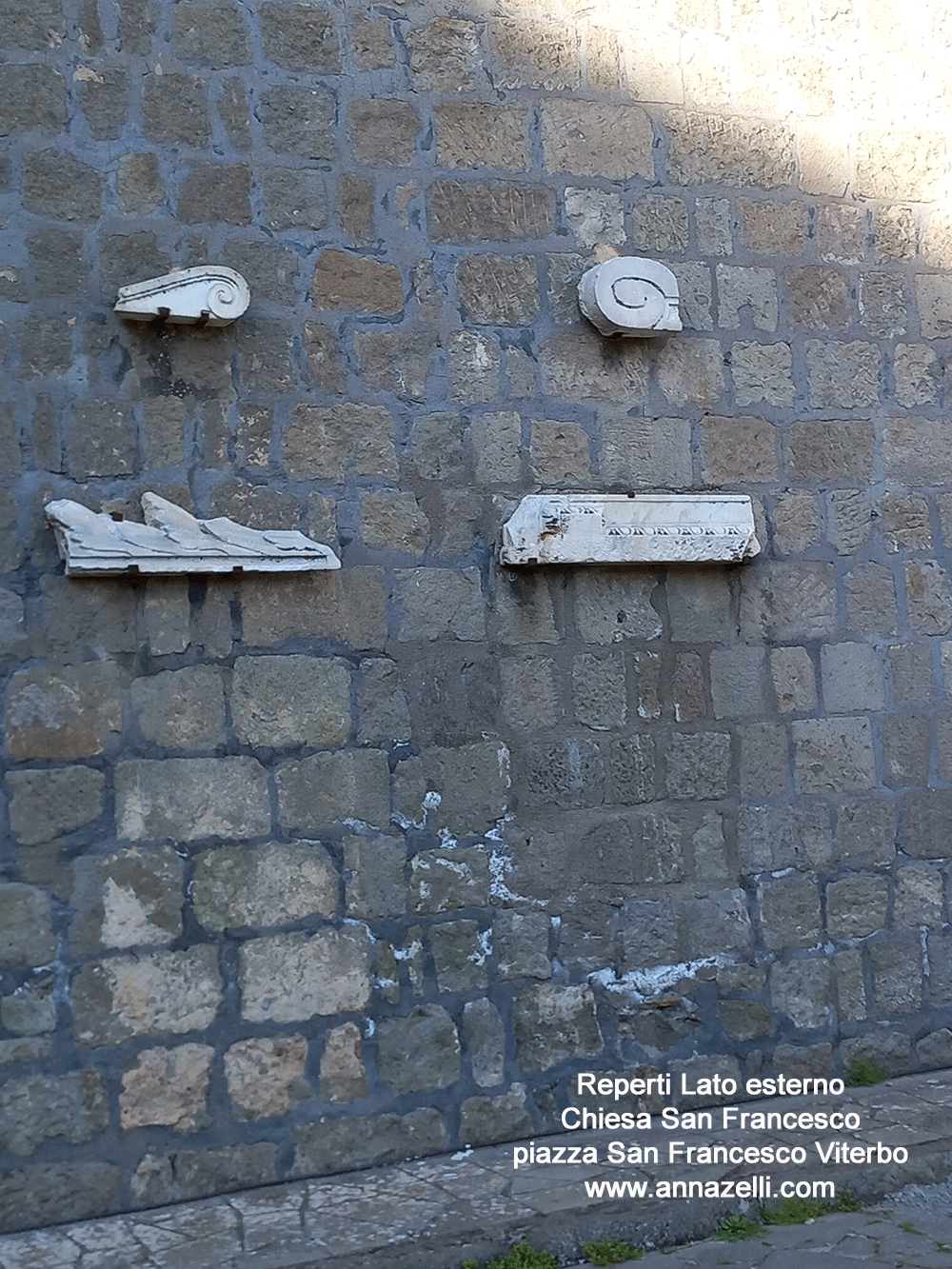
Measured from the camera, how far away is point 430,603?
3529 millimetres

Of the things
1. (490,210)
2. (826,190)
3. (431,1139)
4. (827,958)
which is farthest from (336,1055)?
(826,190)

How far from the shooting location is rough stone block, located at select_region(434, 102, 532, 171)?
11.9 ft

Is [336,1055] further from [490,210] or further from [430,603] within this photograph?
[490,210]

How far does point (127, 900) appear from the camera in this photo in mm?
3174

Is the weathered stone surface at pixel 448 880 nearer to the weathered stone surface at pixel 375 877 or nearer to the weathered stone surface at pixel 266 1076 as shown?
the weathered stone surface at pixel 375 877

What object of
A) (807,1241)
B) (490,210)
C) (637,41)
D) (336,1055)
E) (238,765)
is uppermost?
(637,41)

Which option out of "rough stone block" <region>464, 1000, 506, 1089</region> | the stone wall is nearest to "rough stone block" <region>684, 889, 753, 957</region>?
the stone wall

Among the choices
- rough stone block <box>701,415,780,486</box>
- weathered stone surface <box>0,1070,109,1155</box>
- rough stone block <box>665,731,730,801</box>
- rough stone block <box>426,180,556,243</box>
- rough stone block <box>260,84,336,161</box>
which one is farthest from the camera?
rough stone block <box>701,415,780,486</box>

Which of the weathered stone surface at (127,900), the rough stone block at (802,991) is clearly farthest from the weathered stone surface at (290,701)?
the rough stone block at (802,991)

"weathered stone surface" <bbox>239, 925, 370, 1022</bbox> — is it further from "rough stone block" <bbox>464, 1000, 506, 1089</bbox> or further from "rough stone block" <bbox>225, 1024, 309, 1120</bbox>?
"rough stone block" <bbox>464, 1000, 506, 1089</bbox>

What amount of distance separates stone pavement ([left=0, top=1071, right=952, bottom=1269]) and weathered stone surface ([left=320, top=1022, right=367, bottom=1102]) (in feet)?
0.66

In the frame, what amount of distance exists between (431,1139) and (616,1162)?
49cm

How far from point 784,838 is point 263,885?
1549 mm

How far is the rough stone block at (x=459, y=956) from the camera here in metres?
3.45
